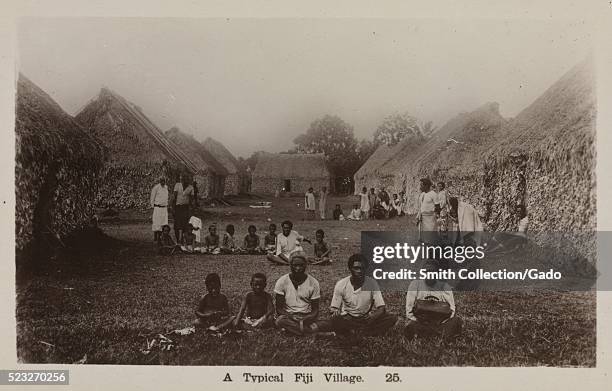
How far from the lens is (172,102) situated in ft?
12.3

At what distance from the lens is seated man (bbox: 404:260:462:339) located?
3.50 meters

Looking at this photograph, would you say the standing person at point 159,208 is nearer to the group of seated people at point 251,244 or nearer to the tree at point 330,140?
the group of seated people at point 251,244

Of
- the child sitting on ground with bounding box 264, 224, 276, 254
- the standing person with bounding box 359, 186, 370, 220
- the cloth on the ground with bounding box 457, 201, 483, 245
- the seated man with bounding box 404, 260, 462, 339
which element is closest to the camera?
the seated man with bounding box 404, 260, 462, 339

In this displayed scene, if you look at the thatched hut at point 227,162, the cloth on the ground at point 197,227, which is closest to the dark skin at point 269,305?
the cloth on the ground at point 197,227

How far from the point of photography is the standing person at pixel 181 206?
3.79 m

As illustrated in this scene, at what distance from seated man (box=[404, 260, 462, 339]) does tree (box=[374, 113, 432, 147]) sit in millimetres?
1102

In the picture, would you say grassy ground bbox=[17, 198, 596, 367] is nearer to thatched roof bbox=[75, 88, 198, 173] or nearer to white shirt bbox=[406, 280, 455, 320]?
white shirt bbox=[406, 280, 455, 320]

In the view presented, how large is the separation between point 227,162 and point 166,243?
2.63 feet

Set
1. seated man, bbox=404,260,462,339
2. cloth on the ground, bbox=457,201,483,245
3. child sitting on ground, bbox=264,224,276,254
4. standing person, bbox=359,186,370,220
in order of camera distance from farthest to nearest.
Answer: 1. standing person, bbox=359,186,370,220
2. child sitting on ground, bbox=264,224,276,254
3. cloth on the ground, bbox=457,201,483,245
4. seated man, bbox=404,260,462,339

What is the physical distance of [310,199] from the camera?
3.90 metres

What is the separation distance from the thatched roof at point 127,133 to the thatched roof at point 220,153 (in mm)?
202

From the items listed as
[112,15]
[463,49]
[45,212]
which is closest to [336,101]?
[463,49]

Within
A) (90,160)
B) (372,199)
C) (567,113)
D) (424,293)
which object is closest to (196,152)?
(90,160)

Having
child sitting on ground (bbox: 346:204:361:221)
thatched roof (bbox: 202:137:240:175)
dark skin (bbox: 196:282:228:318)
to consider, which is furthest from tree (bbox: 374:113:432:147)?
dark skin (bbox: 196:282:228:318)
